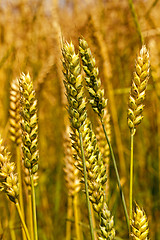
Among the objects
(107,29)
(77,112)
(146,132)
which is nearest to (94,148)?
(77,112)

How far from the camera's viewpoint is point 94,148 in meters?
0.56

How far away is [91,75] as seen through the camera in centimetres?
56

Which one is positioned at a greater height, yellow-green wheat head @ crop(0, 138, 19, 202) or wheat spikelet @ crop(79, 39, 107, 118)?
wheat spikelet @ crop(79, 39, 107, 118)

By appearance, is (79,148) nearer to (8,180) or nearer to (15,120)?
(8,180)

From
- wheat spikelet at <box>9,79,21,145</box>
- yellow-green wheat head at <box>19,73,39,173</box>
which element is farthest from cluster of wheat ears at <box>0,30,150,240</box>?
wheat spikelet at <box>9,79,21,145</box>

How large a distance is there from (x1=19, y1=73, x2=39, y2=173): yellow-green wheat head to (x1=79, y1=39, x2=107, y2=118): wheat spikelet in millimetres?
103

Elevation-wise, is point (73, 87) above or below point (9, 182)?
above

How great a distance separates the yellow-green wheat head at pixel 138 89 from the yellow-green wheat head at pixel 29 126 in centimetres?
18

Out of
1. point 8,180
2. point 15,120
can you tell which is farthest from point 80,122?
point 15,120

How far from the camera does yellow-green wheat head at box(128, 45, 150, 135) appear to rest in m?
0.60

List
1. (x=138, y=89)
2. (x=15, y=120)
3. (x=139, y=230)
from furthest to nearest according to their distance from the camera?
(x=15, y=120), (x=138, y=89), (x=139, y=230)

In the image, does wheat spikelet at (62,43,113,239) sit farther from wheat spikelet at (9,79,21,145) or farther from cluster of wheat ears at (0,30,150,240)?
wheat spikelet at (9,79,21,145)

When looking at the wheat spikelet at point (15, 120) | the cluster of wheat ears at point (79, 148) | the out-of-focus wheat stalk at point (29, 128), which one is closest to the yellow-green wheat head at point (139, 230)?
the cluster of wheat ears at point (79, 148)

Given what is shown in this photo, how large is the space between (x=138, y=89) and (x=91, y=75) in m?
0.10
